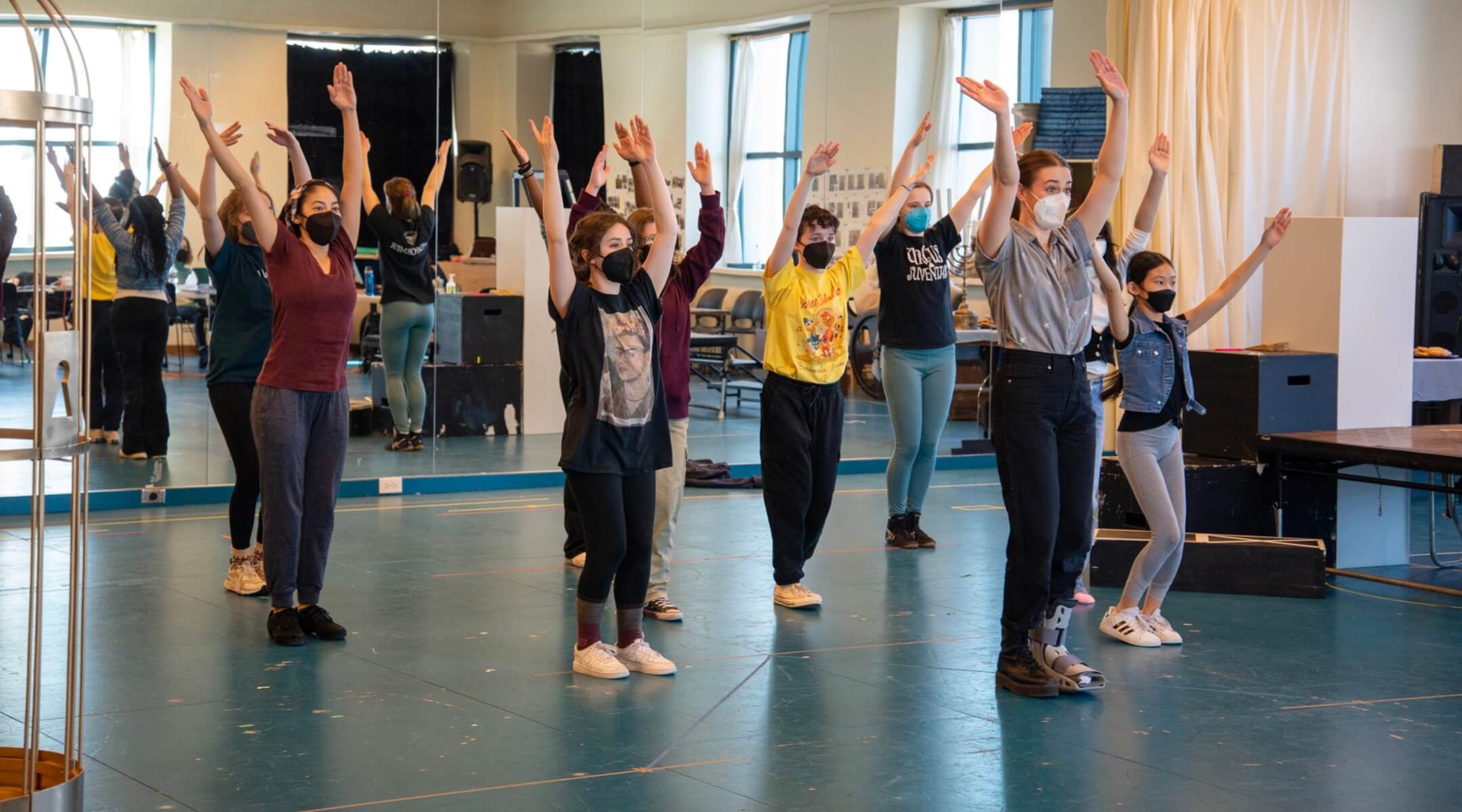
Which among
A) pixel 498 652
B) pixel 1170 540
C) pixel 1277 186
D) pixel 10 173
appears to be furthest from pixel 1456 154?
pixel 10 173

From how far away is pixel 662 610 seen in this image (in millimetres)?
5406

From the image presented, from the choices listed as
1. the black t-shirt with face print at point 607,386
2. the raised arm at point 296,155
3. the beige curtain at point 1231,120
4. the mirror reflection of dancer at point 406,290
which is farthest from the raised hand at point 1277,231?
the mirror reflection of dancer at point 406,290

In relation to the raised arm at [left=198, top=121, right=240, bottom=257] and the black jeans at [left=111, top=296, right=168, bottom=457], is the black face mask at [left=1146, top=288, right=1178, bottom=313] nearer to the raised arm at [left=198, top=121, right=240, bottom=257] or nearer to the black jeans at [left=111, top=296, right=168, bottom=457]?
the raised arm at [left=198, top=121, right=240, bottom=257]

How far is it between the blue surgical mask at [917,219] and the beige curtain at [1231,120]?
10.8ft

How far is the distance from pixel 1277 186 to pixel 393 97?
5434 mm

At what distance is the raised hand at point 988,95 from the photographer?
4078mm

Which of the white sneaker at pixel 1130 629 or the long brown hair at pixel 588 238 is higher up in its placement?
the long brown hair at pixel 588 238

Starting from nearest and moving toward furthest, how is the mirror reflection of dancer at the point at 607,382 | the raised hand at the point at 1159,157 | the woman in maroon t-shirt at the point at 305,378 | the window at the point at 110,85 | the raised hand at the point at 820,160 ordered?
the mirror reflection of dancer at the point at 607,382
the raised hand at the point at 1159,157
the woman in maroon t-shirt at the point at 305,378
the raised hand at the point at 820,160
the window at the point at 110,85

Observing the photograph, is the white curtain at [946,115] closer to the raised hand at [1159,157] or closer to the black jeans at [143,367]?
the black jeans at [143,367]

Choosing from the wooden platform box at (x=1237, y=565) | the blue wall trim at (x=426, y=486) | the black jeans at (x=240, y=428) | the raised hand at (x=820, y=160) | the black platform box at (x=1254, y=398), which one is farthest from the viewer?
the blue wall trim at (x=426, y=486)

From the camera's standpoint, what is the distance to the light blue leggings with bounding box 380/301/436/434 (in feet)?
28.1

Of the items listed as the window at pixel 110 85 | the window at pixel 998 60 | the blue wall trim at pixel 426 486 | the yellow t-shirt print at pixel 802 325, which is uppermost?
the window at pixel 998 60

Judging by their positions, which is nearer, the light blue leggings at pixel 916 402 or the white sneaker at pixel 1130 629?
the white sneaker at pixel 1130 629

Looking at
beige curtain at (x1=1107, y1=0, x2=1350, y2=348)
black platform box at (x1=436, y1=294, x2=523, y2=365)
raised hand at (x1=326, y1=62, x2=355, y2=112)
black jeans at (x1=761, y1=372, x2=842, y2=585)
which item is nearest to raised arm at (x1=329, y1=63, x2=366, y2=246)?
raised hand at (x1=326, y1=62, x2=355, y2=112)
